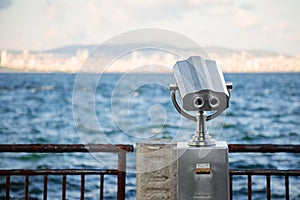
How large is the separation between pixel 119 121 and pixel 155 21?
2847cm

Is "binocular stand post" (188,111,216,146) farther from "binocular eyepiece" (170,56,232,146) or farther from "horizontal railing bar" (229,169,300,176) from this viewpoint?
"horizontal railing bar" (229,169,300,176)

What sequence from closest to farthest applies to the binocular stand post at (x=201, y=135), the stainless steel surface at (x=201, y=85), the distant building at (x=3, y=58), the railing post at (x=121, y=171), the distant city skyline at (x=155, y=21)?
the stainless steel surface at (x=201, y=85) → the binocular stand post at (x=201, y=135) → the railing post at (x=121, y=171) → the distant city skyline at (x=155, y=21) → the distant building at (x=3, y=58)

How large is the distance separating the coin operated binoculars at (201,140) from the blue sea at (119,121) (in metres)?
0.10

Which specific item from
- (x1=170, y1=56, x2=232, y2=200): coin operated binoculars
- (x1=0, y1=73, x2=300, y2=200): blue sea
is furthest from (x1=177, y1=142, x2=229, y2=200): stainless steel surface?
(x1=0, y1=73, x2=300, y2=200): blue sea

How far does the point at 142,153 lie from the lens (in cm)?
360

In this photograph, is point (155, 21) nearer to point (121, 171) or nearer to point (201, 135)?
point (121, 171)

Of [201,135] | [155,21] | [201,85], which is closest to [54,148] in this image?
[201,135]

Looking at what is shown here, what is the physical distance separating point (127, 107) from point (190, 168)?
1.54 feet

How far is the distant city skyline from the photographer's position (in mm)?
31047

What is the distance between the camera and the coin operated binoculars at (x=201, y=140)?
9.43 feet

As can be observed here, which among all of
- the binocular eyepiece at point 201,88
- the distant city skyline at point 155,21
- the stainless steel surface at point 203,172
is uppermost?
the distant city skyline at point 155,21

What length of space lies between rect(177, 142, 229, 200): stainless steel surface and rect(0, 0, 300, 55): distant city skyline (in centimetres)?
2692

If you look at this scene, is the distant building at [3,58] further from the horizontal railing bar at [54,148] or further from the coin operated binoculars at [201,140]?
the coin operated binoculars at [201,140]

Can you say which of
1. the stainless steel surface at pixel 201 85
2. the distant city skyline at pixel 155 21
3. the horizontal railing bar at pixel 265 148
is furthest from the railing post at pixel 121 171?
the distant city skyline at pixel 155 21
